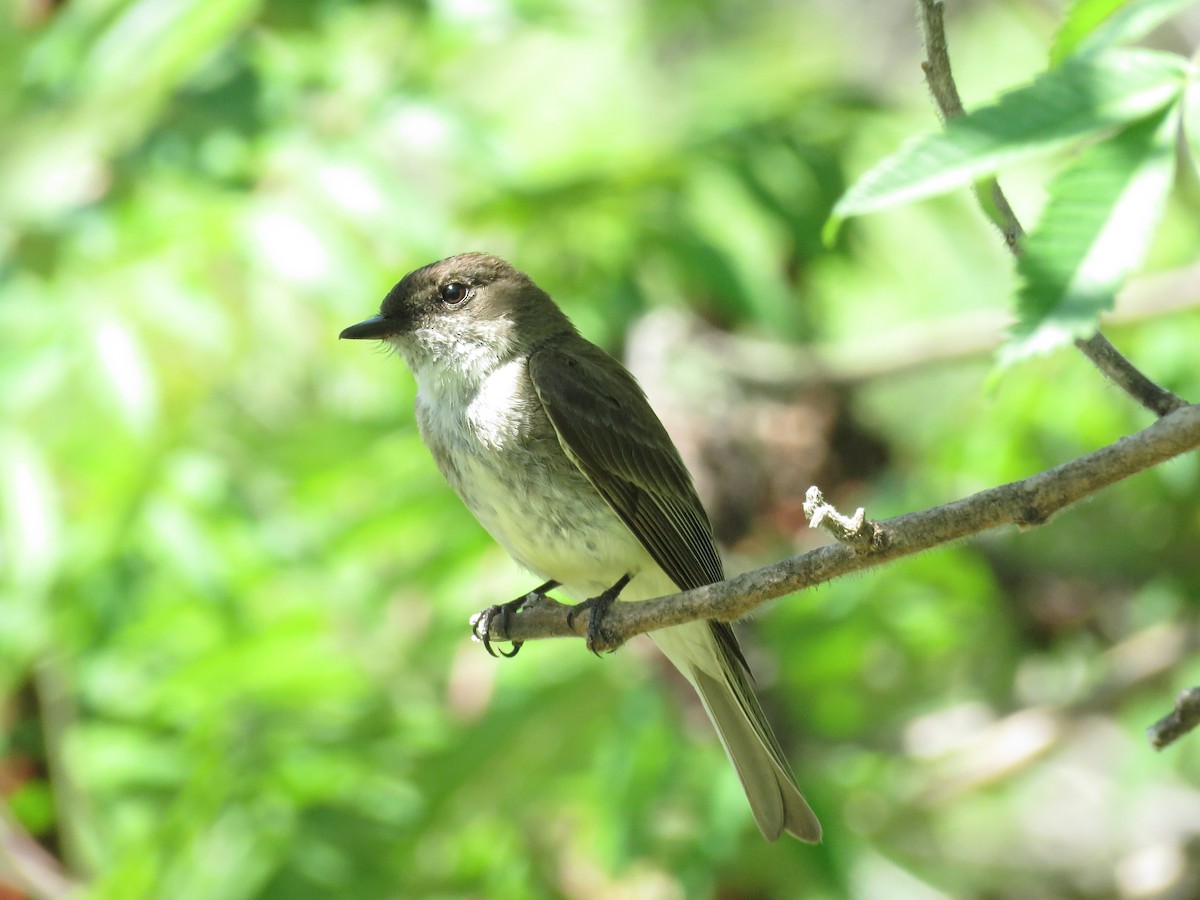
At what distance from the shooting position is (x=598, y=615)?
2770mm

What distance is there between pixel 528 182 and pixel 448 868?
2.04 meters

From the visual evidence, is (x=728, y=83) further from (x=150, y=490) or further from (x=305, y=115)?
(x=150, y=490)

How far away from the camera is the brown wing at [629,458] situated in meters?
3.15

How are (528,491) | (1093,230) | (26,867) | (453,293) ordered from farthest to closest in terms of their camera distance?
(26,867), (453,293), (528,491), (1093,230)

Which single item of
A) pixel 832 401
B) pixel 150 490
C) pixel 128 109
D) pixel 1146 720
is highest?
pixel 128 109

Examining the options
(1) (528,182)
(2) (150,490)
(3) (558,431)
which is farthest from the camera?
(1) (528,182)

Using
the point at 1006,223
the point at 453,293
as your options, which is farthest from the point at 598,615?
the point at 1006,223

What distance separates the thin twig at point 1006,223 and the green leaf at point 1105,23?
15 centimetres

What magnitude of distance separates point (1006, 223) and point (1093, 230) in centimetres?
33

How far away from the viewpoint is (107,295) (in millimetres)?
3725

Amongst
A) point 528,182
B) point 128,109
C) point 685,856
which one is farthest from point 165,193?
point 685,856

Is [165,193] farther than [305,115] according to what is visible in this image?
No

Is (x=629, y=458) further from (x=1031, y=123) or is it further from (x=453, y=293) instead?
(x=1031, y=123)

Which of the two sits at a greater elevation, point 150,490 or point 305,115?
point 305,115
